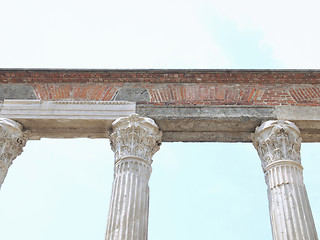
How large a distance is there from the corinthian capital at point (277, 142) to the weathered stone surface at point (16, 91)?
5658 millimetres

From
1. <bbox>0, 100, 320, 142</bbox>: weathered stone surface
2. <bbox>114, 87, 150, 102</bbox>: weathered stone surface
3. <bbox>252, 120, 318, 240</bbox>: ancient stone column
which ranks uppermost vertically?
<bbox>114, 87, 150, 102</bbox>: weathered stone surface

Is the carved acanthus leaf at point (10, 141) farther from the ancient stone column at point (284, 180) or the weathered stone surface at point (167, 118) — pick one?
the ancient stone column at point (284, 180)

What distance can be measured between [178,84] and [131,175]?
3.29 m

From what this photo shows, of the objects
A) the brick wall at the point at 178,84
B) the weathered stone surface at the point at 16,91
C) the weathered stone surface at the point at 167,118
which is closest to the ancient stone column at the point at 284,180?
the weathered stone surface at the point at 167,118

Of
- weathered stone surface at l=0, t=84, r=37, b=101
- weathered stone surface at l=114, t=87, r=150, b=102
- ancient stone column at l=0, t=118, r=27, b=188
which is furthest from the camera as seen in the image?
weathered stone surface at l=0, t=84, r=37, b=101

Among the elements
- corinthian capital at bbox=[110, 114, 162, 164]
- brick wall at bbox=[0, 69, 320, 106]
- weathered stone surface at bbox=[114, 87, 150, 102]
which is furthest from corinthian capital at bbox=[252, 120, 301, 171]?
weathered stone surface at bbox=[114, 87, 150, 102]

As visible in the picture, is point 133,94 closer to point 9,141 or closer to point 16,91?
point 16,91

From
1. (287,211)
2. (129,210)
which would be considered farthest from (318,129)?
(129,210)

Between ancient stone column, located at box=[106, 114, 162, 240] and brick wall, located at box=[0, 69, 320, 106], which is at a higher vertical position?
brick wall, located at box=[0, 69, 320, 106]

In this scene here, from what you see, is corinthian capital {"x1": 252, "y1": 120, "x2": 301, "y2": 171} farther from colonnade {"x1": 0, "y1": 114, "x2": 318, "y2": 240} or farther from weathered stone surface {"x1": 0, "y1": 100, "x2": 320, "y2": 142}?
weathered stone surface {"x1": 0, "y1": 100, "x2": 320, "y2": 142}

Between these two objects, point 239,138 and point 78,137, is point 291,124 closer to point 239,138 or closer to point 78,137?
point 239,138

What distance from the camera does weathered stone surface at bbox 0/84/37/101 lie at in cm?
1173

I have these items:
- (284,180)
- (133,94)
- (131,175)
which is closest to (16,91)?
(133,94)

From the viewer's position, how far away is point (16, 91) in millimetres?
11867
